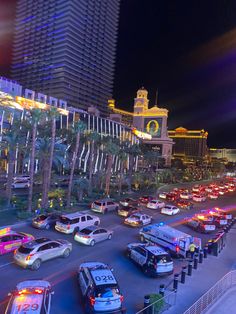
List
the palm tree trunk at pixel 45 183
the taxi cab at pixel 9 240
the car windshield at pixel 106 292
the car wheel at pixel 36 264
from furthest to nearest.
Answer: the palm tree trunk at pixel 45 183 → the taxi cab at pixel 9 240 → the car wheel at pixel 36 264 → the car windshield at pixel 106 292

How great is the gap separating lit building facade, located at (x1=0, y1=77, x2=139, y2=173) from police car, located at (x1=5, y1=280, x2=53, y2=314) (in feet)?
147

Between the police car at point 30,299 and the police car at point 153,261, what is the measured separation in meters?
6.88

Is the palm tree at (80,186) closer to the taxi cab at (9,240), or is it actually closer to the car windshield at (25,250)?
the taxi cab at (9,240)

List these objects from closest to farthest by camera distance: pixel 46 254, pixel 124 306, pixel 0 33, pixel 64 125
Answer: pixel 124 306, pixel 46 254, pixel 64 125, pixel 0 33

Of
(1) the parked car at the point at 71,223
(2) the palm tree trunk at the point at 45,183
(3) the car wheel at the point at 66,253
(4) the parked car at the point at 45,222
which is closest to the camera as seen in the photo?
(3) the car wheel at the point at 66,253

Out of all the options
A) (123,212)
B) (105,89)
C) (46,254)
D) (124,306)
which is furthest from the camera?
(105,89)

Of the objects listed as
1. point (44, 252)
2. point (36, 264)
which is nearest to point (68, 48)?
point (44, 252)

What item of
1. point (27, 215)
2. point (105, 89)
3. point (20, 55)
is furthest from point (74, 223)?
point (20, 55)

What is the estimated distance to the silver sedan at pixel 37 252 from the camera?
16594 millimetres

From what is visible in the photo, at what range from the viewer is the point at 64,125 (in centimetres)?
8738

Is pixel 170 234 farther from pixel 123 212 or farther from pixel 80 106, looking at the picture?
pixel 80 106

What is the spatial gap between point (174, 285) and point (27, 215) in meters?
16.8

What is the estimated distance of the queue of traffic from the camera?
1239 centimetres

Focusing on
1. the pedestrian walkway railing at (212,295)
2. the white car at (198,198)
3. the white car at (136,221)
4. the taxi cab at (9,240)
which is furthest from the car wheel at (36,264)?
the white car at (198,198)
